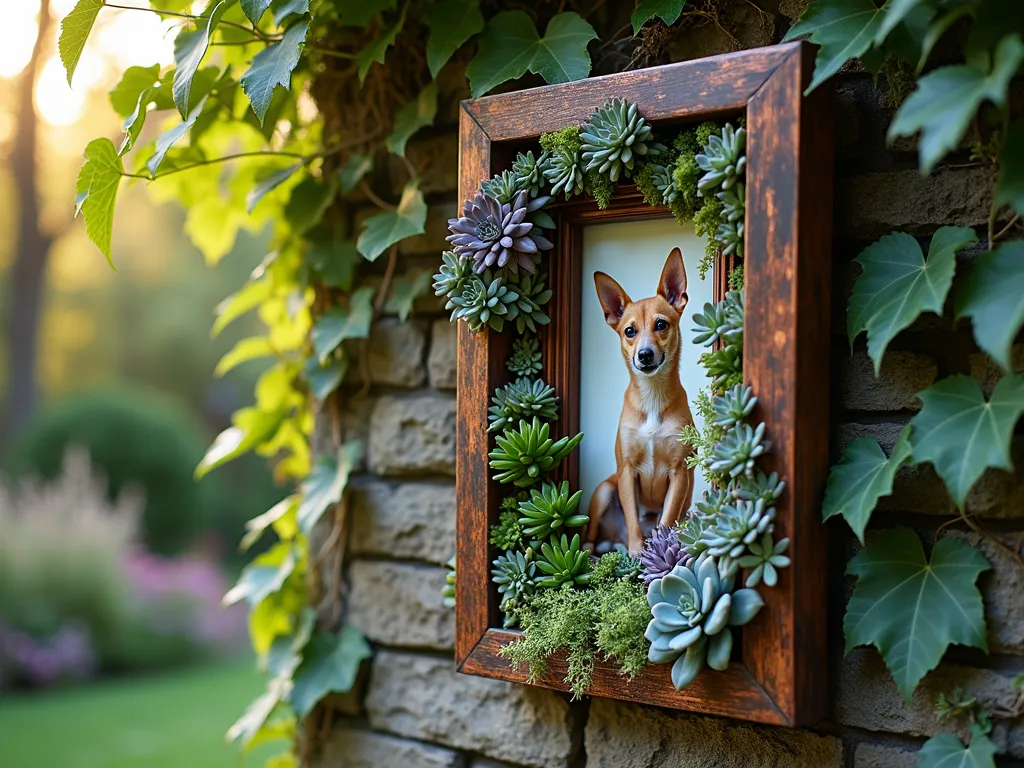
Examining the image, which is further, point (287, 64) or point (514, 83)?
point (514, 83)

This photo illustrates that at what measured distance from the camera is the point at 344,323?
1477 mm

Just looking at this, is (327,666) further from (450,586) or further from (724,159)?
(724,159)

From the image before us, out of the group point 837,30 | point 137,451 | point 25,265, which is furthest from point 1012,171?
point 25,265

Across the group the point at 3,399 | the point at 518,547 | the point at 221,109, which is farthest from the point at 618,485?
the point at 3,399

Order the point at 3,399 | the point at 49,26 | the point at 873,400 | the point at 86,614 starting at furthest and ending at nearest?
the point at 3,399 < the point at 49,26 < the point at 86,614 < the point at 873,400

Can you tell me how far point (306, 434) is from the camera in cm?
173

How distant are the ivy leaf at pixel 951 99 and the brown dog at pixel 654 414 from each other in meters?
0.34

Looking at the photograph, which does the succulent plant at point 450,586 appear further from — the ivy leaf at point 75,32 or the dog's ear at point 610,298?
the ivy leaf at point 75,32

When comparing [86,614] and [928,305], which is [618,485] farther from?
[86,614]

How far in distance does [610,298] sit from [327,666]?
2.58 feet

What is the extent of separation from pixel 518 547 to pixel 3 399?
28.6 feet

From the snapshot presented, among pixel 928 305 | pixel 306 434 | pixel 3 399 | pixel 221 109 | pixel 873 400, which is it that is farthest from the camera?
pixel 3 399

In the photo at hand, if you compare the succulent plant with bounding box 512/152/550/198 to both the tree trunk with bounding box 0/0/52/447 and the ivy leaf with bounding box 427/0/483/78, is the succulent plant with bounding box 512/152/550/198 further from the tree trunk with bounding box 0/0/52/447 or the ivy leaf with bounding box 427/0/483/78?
the tree trunk with bounding box 0/0/52/447

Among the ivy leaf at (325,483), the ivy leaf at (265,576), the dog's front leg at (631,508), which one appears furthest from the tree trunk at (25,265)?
the dog's front leg at (631,508)
